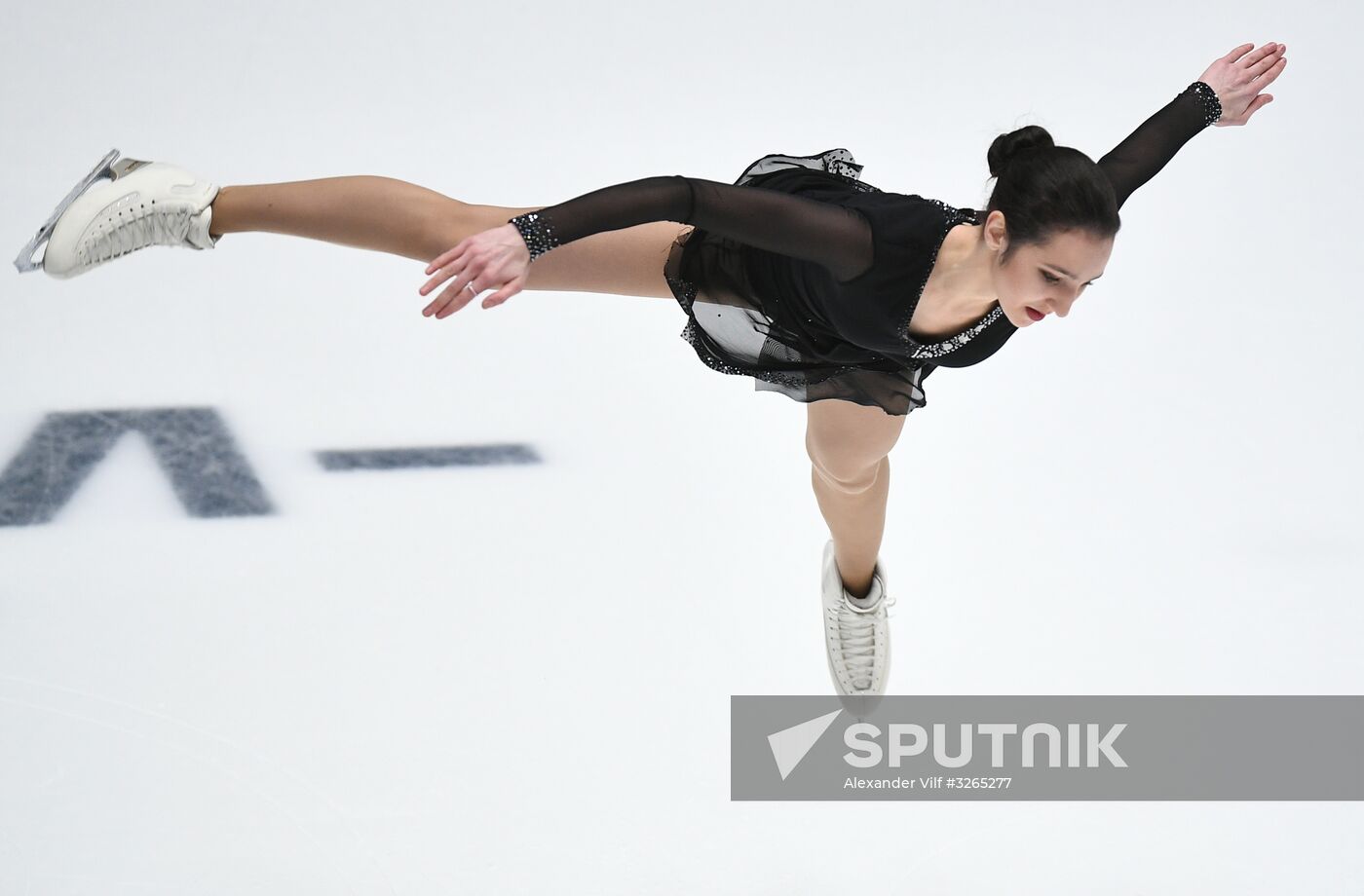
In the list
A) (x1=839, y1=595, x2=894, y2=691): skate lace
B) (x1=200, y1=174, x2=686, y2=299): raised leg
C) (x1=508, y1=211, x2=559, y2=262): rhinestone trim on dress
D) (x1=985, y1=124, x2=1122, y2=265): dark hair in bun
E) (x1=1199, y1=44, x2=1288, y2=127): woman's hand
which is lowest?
(x1=839, y1=595, x2=894, y2=691): skate lace

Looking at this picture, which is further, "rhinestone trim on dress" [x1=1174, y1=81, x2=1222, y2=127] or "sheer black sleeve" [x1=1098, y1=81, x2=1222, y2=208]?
"rhinestone trim on dress" [x1=1174, y1=81, x2=1222, y2=127]

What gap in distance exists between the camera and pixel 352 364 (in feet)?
11.0

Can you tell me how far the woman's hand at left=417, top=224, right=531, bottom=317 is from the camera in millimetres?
1673

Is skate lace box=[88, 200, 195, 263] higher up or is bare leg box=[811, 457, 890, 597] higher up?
skate lace box=[88, 200, 195, 263]

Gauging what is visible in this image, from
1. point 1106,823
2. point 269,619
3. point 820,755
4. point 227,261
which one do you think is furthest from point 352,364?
point 1106,823

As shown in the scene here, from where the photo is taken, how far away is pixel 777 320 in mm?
2305

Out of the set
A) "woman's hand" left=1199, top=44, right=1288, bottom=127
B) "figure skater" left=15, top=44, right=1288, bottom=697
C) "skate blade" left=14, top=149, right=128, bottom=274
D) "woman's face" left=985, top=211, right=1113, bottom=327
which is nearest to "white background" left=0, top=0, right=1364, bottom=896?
"figure skater" left=15, top=44, right=1288, bottom=697

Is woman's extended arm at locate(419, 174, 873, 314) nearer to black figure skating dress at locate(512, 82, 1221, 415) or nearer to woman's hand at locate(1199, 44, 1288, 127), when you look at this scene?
black figure skating dress at locate(512, 82, 1221, 415)

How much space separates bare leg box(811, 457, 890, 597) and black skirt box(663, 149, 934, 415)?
0.26 m

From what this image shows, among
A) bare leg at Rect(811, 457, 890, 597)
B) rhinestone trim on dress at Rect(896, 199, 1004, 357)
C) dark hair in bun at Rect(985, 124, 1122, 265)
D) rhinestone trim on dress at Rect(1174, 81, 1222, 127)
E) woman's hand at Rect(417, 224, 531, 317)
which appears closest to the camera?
woman's hand at Rect(417, 224, 531, 317)

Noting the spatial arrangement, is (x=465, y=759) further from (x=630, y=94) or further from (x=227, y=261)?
(x=630, y=94)

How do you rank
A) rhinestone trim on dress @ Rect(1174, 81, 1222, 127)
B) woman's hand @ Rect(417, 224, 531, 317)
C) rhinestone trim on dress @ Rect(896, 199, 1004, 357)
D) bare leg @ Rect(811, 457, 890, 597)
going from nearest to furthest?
woman's hand @ Rect(417, 224, 531, 317) → rhinestone trim on dress @ Rect(896, 199, 1004, 357) → rhinestone trim on dress @ Rect(1174, 81, 1222, 127) → bare leg @ Rect(811, 457, 890, 597)

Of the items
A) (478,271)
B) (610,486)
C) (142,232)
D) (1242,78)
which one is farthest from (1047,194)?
(142,232)

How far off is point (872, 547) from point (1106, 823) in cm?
66
